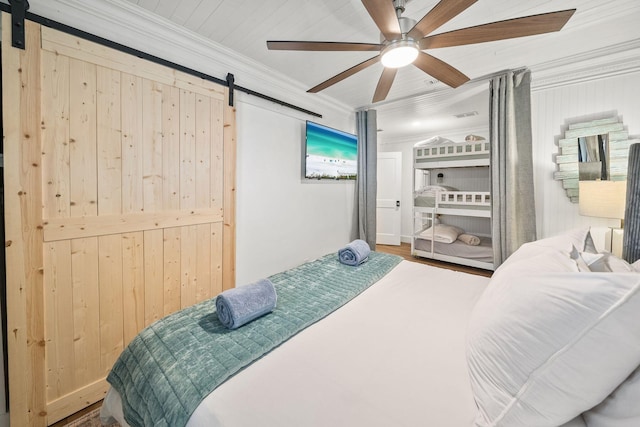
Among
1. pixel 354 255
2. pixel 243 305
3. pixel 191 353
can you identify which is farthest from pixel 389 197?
pixel 191 353

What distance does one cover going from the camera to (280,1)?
1.69m

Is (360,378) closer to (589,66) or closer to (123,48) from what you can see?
(123,48)

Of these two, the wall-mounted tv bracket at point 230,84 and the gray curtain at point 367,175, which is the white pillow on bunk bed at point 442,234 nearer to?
the gray curtain at point 367,175

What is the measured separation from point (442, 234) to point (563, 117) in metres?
2.17

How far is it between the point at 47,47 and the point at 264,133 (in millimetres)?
1553

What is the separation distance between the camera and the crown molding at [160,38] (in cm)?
154

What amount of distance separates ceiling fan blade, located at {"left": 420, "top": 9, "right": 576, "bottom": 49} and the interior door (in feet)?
13.8

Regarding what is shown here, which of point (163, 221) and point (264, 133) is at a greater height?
point (264, 133)

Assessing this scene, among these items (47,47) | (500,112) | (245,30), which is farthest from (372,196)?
(47,47)

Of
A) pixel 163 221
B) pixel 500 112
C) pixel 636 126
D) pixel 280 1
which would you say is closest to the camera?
pixel 280 1

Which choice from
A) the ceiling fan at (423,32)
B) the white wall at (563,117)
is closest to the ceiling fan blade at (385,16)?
the ceiling fan at (423,32)

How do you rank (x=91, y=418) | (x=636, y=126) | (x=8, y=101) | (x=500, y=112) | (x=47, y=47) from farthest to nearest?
1. (x=500, y=112)
2. (x=636, y=126)
3. (x=91, y=418)
4. (x=47, y=47)
5. (x=8, y=101)

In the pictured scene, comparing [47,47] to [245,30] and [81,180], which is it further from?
[245,30]

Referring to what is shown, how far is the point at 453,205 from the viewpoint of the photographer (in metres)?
4.07
